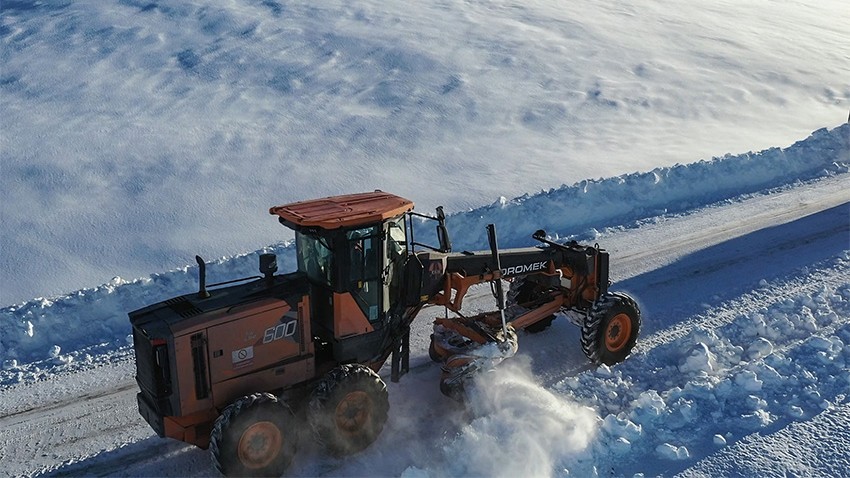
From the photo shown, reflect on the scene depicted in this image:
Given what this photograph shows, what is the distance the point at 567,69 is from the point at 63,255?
49.4 ft

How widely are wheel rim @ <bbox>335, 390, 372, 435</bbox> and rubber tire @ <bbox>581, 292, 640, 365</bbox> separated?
310cm

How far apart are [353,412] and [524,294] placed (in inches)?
136

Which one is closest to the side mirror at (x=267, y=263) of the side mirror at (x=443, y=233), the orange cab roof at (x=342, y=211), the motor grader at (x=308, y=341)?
the motor grader at (x=308, y=341)

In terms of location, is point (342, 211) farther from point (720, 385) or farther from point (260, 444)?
point (720, 385)

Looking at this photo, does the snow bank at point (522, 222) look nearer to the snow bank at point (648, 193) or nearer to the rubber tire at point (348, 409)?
the snow bank at point (648, 193)

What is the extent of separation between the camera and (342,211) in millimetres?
8297

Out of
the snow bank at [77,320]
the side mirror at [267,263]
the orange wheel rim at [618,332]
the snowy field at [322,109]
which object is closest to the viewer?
the side mirror at [267,263]

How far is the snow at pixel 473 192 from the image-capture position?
871cm

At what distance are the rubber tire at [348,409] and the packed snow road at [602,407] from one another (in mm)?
185

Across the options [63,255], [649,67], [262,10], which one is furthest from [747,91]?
[63,255]

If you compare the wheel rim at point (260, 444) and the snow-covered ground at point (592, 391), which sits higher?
the wheel rim at point (260, 444)

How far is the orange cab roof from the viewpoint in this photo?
26.1ft

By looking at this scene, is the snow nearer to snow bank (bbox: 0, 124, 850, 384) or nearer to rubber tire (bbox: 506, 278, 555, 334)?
snow bank (bbox: 0, 124, 850, 384)

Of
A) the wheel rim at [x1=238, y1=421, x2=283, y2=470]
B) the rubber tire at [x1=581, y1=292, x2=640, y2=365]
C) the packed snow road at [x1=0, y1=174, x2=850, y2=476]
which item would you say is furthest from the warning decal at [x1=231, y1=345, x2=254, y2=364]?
the rubber tire at [x1=581, y1=292, x2=640, y2=365]
